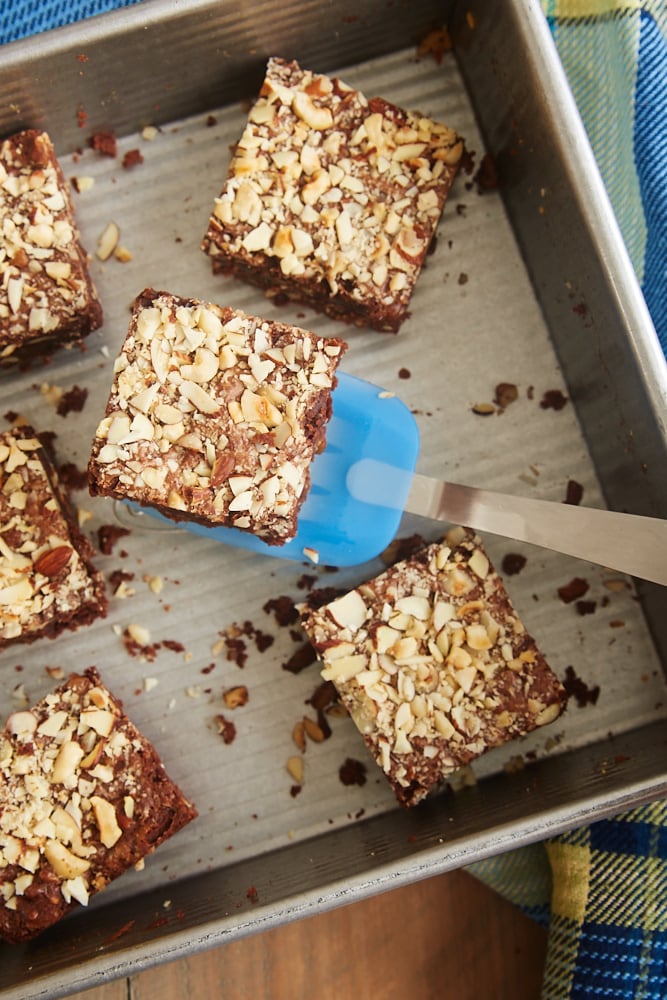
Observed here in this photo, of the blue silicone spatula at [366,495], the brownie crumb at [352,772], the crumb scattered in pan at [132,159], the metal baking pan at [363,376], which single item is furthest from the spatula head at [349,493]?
the crumb scattered in pan at [132,159]

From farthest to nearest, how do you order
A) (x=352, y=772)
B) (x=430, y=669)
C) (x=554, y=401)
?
(x=554, y=401), (x=352, y=772), (x=430, y=669)

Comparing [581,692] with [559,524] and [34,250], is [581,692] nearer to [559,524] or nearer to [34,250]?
[559,524]

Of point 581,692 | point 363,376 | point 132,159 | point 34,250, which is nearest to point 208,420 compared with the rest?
point 363,376

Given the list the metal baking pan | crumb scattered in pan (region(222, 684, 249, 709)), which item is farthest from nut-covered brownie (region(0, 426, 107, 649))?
crumb scattered in pan (region(222, 684, 249, 709))

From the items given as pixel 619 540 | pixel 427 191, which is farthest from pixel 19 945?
pixel 427 191

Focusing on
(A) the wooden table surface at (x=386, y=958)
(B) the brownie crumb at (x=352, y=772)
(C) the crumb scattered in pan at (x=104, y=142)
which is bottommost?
(A) the wooden table surface at (x=386, y=958)

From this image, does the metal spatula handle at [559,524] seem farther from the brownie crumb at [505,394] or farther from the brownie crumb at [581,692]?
the brownie crumb at [581,692]
